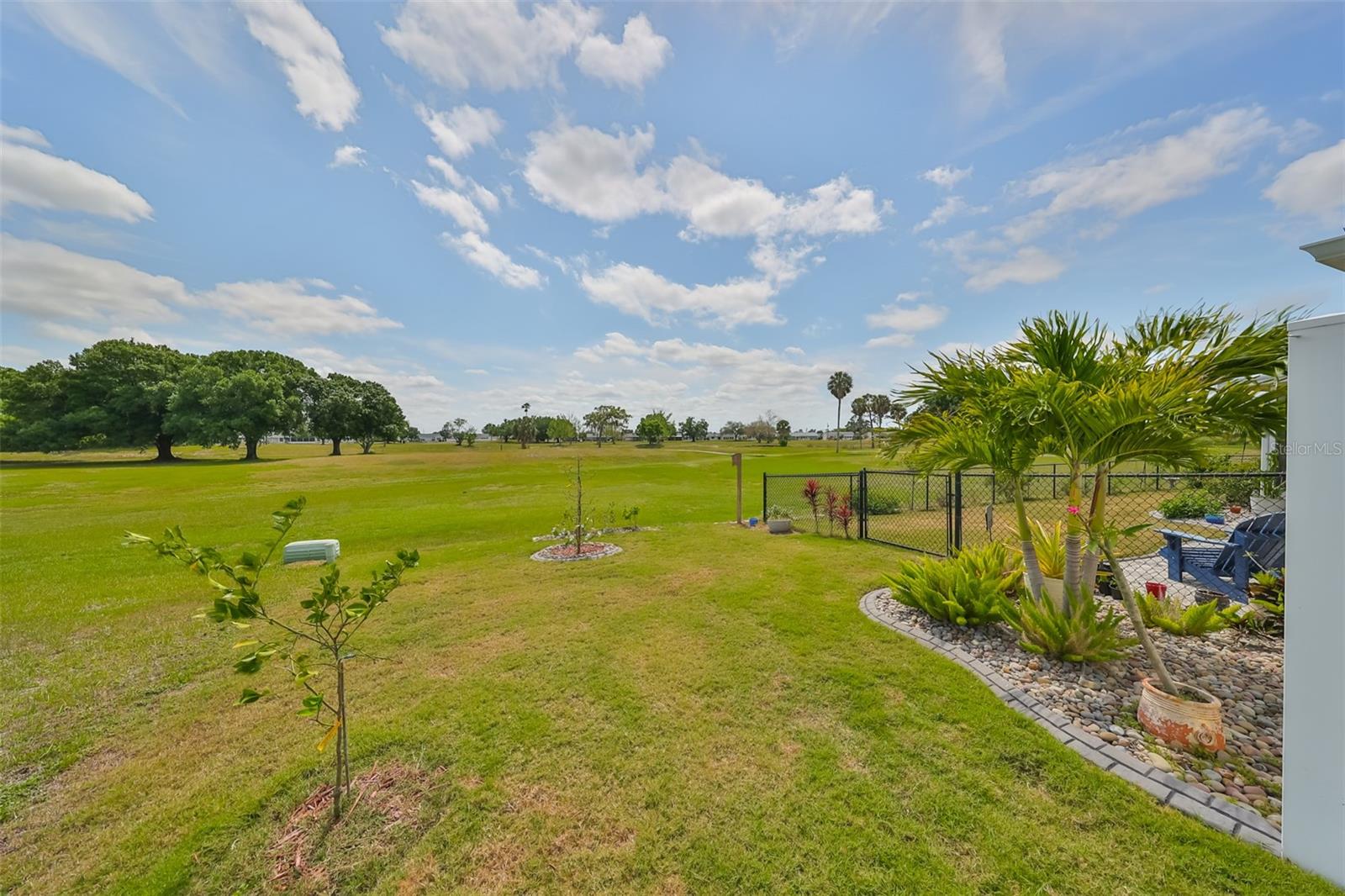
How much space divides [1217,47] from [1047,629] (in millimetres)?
7445

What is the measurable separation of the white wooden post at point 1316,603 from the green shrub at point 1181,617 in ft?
7.59

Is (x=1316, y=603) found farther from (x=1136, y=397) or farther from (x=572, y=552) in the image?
(x=572, y=552)

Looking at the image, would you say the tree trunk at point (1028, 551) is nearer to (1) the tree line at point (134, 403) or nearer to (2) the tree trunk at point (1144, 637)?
(2) the tree trunk at point (1144, 637)

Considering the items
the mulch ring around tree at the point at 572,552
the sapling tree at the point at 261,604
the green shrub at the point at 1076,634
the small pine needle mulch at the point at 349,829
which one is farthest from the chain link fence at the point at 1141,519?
the small pine needle mulch at the point at 349,829

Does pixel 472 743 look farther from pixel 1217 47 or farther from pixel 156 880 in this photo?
pixel 1217 47

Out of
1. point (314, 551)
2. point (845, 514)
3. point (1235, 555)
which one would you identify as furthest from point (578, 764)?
point (314, 551)

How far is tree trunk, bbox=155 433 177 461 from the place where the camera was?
3703 centimetres

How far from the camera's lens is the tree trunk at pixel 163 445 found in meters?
37.0

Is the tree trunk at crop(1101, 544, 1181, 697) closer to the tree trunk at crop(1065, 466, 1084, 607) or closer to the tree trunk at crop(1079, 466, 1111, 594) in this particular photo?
the tree trunk at crop(1079, 466, 1111, 594)

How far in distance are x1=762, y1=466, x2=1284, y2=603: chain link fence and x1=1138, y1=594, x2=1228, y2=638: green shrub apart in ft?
1.79

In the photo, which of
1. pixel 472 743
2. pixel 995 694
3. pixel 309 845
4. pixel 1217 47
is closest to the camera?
pixel 309 845

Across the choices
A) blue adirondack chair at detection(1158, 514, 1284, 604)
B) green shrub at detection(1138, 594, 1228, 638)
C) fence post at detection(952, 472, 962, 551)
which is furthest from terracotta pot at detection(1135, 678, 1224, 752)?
fence post at detection(952, 472, 962, 551)

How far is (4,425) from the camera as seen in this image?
33.1m

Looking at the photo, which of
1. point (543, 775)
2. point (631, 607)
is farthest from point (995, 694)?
point (631, 607)
